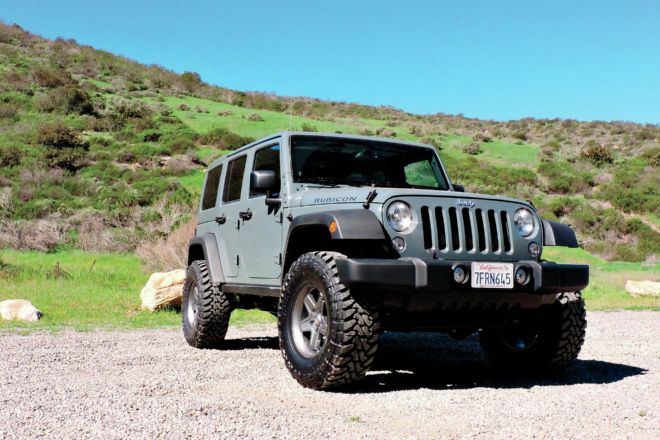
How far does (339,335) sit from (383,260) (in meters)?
0.60

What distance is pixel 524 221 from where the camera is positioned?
17.9 ft

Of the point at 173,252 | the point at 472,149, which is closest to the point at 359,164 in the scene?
the point at 173,252

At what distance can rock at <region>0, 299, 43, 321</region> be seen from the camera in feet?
33.0

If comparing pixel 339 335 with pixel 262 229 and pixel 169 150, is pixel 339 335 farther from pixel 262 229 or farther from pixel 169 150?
pixel 169 150

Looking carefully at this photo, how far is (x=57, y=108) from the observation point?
131ft

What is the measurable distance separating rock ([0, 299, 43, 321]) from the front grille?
288 inches

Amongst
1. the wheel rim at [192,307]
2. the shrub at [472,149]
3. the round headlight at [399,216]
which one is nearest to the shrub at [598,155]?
the shrub at [472,149]

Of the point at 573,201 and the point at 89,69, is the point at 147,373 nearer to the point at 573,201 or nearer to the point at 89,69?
the point at 573,201

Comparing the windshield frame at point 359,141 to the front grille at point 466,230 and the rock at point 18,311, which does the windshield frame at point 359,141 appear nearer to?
the front grille at point 466,230


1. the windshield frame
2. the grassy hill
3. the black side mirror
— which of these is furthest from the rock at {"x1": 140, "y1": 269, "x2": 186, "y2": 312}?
the black side mirror

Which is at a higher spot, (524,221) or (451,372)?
(524,221)

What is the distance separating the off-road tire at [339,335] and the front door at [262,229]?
1.00 metres

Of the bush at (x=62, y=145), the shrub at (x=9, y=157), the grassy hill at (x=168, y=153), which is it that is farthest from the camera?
the bush at (x=62, y=145)

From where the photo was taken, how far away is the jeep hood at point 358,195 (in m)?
5.02
